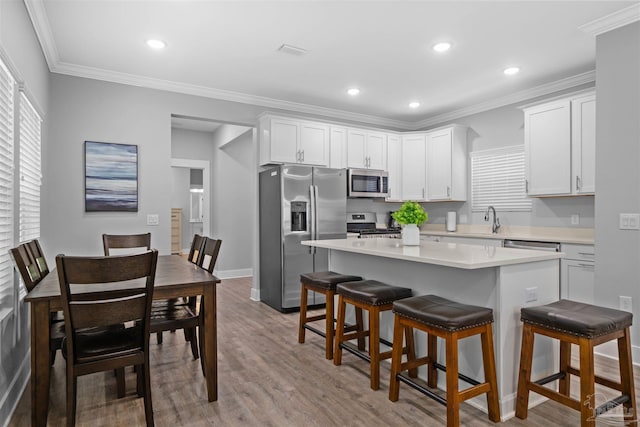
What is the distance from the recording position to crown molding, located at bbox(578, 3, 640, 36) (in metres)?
2.87

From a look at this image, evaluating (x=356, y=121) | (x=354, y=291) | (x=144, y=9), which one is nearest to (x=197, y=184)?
(x=356, y=121)

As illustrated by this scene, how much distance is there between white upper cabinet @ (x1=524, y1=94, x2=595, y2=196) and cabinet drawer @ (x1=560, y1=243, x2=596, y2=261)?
571 mm

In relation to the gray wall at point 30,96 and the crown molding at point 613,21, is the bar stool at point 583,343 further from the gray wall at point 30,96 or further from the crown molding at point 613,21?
the gray wall at point 30,96

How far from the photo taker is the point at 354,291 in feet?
8.58

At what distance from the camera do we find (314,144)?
5090mm

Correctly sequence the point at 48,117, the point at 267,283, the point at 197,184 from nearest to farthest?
the point at 48,117 < the point at 267,283 < the point at 197,184

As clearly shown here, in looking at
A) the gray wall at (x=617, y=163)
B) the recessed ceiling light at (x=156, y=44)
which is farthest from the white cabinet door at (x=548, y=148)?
the recessed ceiling light at (x=156, y=44)

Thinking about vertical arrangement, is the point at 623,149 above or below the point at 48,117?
below

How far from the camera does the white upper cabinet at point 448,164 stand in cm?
545

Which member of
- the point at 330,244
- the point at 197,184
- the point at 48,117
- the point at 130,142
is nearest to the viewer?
the point at 330,244

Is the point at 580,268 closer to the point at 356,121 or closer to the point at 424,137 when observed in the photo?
the point at 424,137

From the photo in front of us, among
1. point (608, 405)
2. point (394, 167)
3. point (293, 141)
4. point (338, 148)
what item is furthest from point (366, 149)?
point (608, 405)

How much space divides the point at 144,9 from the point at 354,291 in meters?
2.59

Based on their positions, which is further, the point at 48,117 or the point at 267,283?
the point at 267,283
